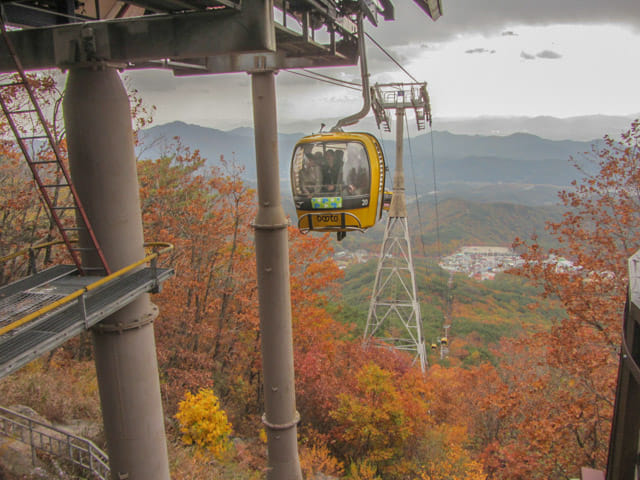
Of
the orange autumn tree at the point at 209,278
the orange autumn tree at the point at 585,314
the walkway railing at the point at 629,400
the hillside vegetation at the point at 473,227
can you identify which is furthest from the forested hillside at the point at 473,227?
the walkway railing at the point at 629,400

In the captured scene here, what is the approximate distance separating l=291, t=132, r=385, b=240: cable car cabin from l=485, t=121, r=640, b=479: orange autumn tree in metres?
6.65

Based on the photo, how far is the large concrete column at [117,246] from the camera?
352 cm

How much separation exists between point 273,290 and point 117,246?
10.2ft

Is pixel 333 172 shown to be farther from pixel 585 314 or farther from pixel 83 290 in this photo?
pixel 585 314

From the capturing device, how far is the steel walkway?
2.74 meters

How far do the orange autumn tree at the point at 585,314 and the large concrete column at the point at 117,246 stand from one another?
383 inches

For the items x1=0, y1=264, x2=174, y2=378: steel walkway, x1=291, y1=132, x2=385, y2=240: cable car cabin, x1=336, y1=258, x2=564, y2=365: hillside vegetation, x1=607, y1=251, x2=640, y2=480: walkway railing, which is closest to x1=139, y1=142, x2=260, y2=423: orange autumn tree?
x1=291, y1=132, x2=385, y2=240: cable car cabin

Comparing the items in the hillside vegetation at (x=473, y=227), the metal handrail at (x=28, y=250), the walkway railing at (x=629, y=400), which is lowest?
the hillside vegetation at (x=473, y=227)

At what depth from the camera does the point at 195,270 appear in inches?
631

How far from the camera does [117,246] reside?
369 centimetres

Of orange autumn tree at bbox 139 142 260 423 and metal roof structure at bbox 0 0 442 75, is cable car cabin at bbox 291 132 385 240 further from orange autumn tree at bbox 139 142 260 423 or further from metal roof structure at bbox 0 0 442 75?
orange autumn tree at bbox 139 142 260 423

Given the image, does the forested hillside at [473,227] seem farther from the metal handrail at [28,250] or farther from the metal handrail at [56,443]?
the metal handrail at [28,250]

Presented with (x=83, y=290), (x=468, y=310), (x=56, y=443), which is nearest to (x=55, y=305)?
(x=83, y=290)

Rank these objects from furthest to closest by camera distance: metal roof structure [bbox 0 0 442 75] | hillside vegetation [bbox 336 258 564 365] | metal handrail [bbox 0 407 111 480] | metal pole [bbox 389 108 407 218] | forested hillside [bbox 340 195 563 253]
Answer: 1. forested hillside [bbox 340 195 563 253]
2. hillside vegetation [bbox 336 258 564 365]
3. metal pole [bbox 389 108 407 218]
4. metal handrail [bbox 0 407 111 480]
5. metal roof structure [bbox 0 0 442 75]
